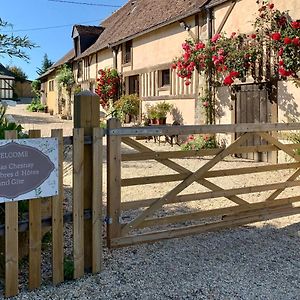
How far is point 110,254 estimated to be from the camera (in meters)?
3.91

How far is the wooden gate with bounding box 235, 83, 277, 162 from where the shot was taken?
9.52m

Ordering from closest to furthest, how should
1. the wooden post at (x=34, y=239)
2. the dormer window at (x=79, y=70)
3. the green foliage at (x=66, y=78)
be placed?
the wooden post at (x=34, y=239) → the dormer window at (x=79, y=70) → the green foliage at (x=66, y=78)

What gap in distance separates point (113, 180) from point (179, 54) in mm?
10057

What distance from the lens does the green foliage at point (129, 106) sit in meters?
15.8

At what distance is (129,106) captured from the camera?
1577cm

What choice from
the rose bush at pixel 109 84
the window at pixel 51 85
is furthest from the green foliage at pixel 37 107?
the rose bush at pixel 109 84

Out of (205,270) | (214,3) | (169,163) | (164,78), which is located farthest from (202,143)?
(205,270)

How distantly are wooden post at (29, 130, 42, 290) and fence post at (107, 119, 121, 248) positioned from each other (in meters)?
0.77

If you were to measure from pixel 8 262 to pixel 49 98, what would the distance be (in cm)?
3301

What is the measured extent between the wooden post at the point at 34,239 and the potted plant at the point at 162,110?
35.0ft

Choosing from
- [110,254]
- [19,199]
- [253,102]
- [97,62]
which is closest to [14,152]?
[19,199]

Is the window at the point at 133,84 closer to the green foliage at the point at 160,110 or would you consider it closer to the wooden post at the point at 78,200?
the green foliage at the point at 160,110

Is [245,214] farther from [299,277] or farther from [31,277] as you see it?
[31,277]

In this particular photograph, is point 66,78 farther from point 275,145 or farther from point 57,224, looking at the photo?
point 57,224
